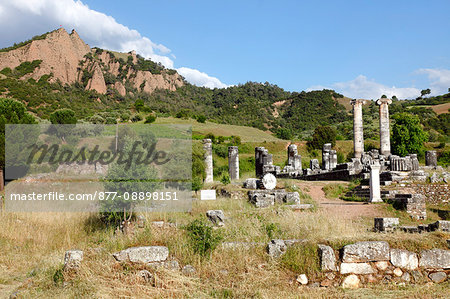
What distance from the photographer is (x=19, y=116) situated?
29.4m

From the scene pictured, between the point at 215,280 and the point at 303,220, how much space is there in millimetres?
3807

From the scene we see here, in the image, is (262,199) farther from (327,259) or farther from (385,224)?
(327,259)

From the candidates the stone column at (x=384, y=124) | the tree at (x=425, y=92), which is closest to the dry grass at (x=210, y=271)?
the stone column at (x=384, y=124)

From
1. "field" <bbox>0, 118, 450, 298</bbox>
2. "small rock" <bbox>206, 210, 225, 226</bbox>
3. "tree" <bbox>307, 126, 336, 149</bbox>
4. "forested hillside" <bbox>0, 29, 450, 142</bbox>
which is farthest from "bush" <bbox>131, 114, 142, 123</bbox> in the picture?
"field" <bbox>0, 118, 450, 298</bbox>

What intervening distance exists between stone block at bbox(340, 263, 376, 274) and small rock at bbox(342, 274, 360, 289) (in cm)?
8

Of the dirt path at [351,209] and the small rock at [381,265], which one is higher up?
the small rock at [381,265]

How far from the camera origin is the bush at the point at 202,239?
6375mm

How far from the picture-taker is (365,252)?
596 cm

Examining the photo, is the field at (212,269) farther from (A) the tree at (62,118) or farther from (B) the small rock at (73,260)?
(A) the tree at (62,118)

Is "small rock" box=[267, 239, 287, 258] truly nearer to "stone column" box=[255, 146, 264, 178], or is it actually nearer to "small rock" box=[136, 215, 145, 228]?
"small rock" box=[136, 215, 145, 228]

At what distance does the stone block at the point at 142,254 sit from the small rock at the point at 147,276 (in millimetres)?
214

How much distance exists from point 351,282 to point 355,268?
0.24 metres

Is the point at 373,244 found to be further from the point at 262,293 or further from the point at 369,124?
the point at 369,124

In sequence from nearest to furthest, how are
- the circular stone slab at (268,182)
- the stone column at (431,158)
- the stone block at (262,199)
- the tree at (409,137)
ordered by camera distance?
1. the stone block at (262,199)
2. the circular stone slab at (268,182)
3. the stone column at (431,158)
4. the tree at (409,137)
